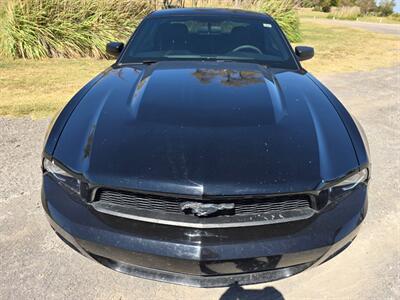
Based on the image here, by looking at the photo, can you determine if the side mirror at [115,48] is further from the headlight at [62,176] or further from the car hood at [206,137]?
the headlight at [62,176]

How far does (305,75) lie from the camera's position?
3.22 meters

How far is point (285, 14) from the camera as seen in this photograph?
1459 cm

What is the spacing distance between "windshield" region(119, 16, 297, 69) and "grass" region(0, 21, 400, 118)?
2417 millimetres

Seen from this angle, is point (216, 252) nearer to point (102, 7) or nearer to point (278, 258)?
point (278, 258)

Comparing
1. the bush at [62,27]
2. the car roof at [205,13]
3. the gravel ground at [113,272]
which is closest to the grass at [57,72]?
the bush at [62,27]

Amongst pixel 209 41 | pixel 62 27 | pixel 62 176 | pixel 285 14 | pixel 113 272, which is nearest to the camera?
pixel 62 176

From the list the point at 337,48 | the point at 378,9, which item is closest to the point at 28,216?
the point at 337,48

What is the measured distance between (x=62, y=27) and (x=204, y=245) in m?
9.22

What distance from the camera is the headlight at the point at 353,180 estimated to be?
2.05 m

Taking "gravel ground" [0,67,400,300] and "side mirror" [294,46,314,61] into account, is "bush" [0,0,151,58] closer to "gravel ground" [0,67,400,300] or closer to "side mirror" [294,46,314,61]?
"gravel ground" [0,67,400,300]

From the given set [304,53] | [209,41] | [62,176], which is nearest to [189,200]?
[62,176]

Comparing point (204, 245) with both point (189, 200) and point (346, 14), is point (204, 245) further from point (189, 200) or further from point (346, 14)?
point (346, 14)

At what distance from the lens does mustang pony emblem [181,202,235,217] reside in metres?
1.85

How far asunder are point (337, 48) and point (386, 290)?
42.0 feet
